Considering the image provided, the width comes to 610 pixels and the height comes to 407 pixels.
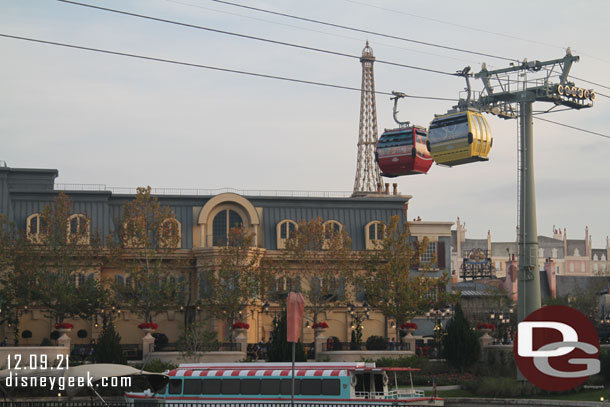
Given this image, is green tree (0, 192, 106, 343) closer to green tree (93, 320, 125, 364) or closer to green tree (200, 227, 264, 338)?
green tree (200, 227, 264, 338)

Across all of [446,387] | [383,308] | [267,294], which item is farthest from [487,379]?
[267,294]

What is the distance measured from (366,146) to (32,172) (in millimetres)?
A: 59002

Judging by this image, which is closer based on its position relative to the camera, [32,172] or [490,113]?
[490,113]

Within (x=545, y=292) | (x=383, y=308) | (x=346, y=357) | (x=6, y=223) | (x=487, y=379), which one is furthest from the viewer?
(x=545, y=292)

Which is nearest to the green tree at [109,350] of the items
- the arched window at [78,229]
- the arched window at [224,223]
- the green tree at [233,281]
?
the green tree at [233,281]

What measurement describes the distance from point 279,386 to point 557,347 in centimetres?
1201

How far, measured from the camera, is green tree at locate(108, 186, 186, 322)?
69812 mm

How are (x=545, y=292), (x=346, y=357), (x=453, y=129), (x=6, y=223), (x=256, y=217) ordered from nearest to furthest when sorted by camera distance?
(x=453, y=129)
(x=346, y=357)
(x=6, y=223)
(x=256, y=217)
(x=545, y=292)

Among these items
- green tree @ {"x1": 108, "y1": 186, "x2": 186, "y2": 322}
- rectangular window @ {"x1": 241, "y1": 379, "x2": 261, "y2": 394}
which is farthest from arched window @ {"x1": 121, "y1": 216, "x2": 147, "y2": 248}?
rectangular window @ {"x1": 241, "y1": 379, "x2": 261, "y2": 394}

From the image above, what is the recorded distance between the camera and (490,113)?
57906 millimetres

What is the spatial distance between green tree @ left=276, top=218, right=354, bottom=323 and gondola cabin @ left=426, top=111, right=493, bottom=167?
77.6 ft

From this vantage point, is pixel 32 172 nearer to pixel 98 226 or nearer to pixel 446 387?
pixel 98 226

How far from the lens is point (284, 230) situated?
82562mm

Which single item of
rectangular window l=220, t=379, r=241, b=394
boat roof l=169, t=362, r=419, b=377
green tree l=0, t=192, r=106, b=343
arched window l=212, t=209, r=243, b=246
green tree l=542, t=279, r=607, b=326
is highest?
arched window l=212, t=209, r=243, b=246
